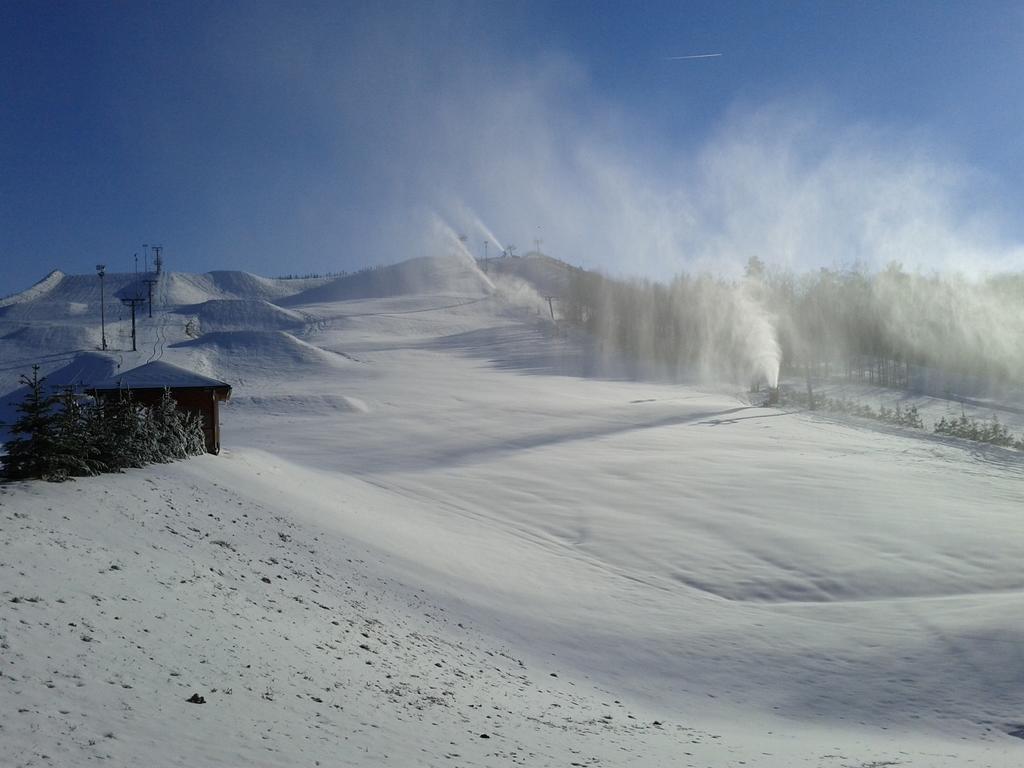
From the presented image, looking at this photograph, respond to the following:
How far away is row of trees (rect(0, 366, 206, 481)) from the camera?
1323 centimetres

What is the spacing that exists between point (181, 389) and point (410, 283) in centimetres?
13814

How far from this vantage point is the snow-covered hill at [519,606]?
23.8ft

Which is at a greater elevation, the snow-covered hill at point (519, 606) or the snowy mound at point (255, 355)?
the snowy mound at point (255, 355)

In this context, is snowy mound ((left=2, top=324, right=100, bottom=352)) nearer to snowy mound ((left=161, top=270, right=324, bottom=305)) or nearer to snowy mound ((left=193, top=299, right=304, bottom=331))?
snowy mound ((left=193, top=299, right=304, bottom=331))

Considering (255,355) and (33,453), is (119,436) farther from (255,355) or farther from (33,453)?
(255,355)

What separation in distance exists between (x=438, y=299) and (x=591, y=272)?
114 ft

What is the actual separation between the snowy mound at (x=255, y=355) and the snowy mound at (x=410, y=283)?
7440cm

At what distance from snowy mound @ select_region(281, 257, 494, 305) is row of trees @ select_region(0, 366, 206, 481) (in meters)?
128

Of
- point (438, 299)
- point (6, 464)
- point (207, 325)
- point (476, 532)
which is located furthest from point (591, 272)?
point (6, 464)

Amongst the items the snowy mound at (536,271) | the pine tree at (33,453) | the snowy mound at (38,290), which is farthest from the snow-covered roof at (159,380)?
the snowy mound at (38,290)

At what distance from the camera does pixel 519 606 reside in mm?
14812

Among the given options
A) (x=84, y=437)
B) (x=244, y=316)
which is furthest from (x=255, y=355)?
(x=84, y=437)

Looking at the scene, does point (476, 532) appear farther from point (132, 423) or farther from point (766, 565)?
point (132, 423)

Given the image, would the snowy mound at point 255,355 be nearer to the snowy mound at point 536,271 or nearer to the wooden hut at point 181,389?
the wooden hut at point 181,389
